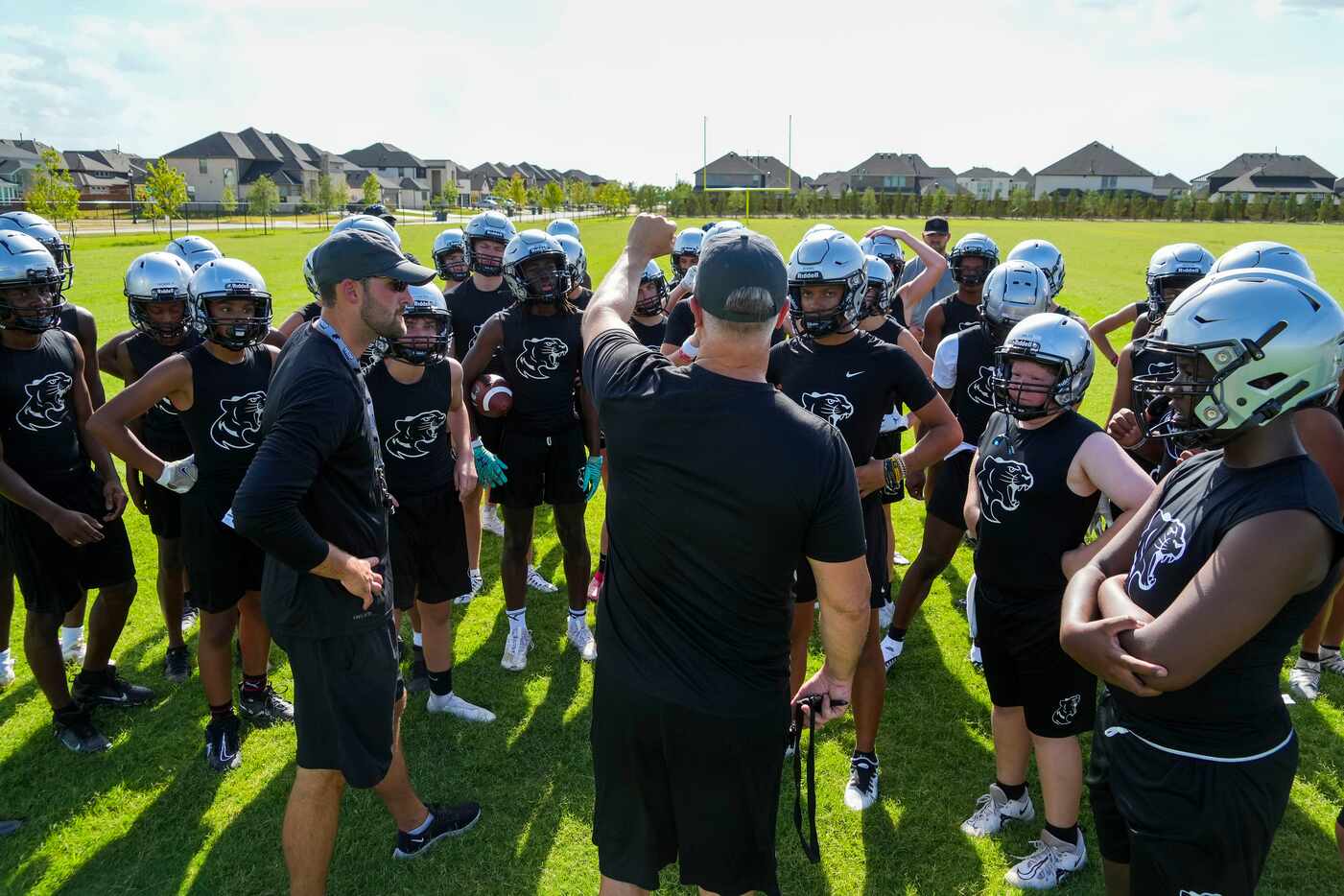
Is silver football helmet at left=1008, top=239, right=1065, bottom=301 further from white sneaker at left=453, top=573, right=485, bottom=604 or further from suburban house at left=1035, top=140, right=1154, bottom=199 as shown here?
suburban house at left=1035, top=140, right=1154, bottom=199

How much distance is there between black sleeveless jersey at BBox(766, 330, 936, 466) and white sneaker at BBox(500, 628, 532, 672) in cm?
290

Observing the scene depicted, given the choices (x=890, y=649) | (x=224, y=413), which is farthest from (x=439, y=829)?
(x=890, y=649)

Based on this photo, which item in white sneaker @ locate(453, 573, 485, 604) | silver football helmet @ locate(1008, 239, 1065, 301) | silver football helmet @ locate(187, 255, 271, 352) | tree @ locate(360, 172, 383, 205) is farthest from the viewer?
tree @ locate(360, 172, 383, 205)

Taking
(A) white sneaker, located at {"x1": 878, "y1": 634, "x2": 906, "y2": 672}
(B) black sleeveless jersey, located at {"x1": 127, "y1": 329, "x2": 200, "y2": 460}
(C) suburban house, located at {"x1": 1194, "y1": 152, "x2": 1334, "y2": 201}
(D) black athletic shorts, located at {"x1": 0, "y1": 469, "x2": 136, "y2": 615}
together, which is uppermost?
(C) suburban house, located at {"x1": 1194, "y1": 152, "x2": 1334, "y2": 201}

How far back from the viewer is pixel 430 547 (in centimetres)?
514

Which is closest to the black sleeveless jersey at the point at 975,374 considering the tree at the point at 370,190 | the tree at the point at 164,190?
the tree at the point at 164,190

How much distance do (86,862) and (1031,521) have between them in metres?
4.83

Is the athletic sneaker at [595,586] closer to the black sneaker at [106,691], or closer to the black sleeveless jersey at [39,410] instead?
the black sneaker at [106,691]

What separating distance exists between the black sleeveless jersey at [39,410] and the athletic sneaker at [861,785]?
5002 millimetres

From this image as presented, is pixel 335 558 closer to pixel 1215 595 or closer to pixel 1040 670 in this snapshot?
pixel 1215 595

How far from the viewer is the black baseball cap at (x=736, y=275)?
2.49 m

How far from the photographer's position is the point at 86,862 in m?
4.07

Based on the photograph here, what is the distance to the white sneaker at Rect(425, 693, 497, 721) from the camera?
530 centimetres

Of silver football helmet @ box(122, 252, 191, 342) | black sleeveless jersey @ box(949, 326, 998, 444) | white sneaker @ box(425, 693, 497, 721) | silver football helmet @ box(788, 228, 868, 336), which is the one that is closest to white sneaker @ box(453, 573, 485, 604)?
white sneaker @ box(425, 693, 497, 721)
